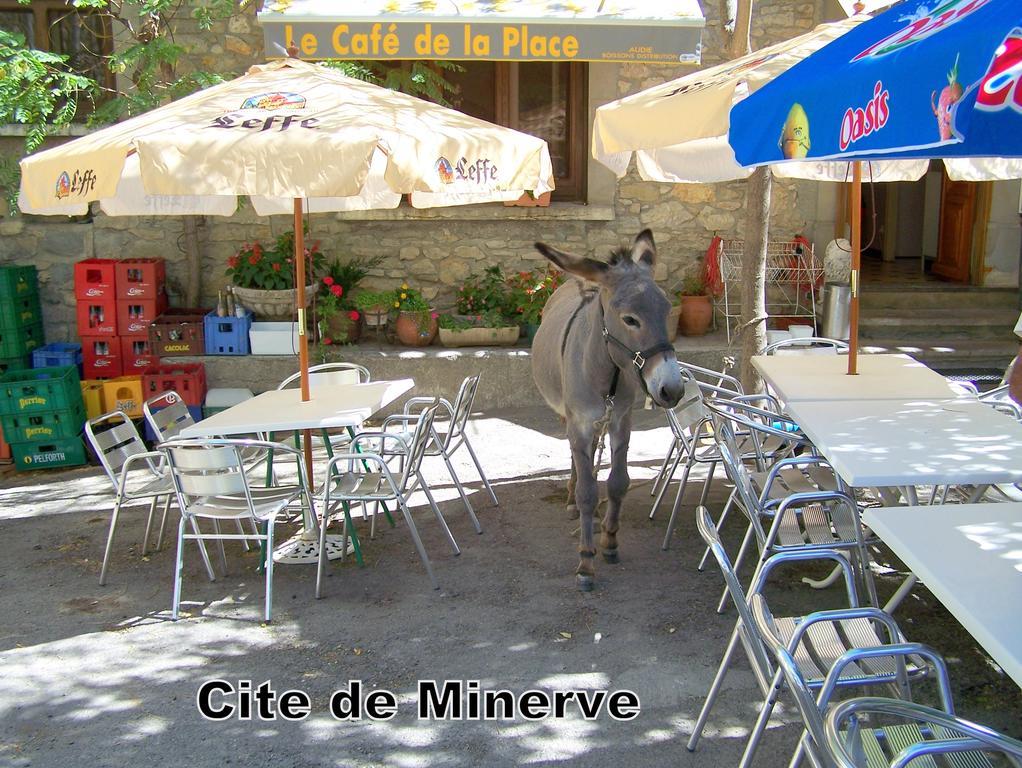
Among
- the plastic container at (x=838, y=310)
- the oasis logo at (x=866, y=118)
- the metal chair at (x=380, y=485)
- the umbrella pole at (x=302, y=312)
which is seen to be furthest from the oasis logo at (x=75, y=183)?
the plastic container at (x=838, y=310)

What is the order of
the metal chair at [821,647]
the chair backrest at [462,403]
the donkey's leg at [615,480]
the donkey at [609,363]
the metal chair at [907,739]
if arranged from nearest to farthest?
the metal chair at [907,739] < the metal chair at [821,647] < the donkey at [609,363] < the donkey's leg at [615,480] < the chair backrest at [462,403]

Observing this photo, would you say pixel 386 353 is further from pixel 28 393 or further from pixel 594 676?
pixel 594 676

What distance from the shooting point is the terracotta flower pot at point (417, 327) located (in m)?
8.79

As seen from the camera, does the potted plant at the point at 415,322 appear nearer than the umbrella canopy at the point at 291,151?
No

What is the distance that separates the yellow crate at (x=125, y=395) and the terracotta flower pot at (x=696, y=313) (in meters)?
4.97

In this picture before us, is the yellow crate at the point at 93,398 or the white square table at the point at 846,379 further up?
the white square table at the point at 846,379

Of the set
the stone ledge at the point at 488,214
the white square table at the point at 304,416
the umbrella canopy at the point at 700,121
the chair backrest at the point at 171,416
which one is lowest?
the chair backrest at the point at 171,416

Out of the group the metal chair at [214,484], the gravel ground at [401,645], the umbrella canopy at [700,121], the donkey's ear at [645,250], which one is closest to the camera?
the gravel ground at [401,645]

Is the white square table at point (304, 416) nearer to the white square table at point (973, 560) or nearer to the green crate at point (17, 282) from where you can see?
the white square table at point (973, 560)

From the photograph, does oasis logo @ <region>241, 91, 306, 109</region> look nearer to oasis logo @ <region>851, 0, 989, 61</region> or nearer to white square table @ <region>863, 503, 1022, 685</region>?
oasis logo @ <region>851, 0, 989, 61</region>

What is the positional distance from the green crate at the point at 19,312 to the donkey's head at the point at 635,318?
20.1 ft

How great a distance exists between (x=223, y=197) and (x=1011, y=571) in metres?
5.06

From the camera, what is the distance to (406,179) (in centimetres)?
440

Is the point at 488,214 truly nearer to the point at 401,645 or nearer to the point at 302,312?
the point at 302,312
